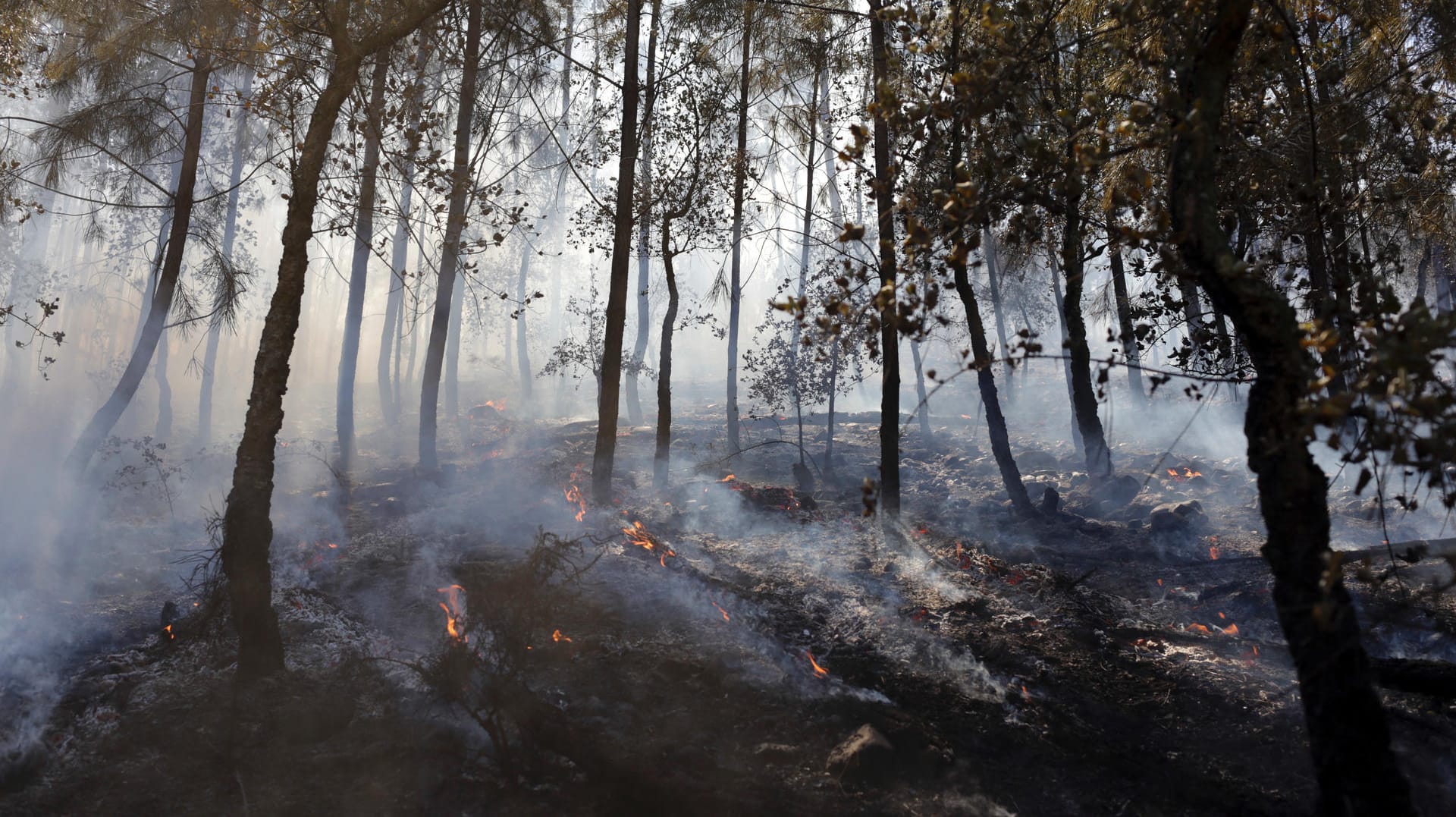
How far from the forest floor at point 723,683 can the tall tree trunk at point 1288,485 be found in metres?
0.36

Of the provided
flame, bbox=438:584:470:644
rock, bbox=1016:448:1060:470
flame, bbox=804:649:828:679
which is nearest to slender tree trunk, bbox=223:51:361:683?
flame, bbox=438:584:470:644

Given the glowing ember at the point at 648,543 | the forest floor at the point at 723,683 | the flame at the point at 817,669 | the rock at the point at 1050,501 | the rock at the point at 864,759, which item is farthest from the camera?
the rock at the point at 1050,501

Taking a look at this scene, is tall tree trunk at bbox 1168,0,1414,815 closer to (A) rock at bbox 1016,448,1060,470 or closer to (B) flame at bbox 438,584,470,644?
(B) flame at bbox 438,584,470,644

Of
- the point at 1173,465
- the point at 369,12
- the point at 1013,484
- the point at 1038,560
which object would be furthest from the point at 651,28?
the point at 1173,465

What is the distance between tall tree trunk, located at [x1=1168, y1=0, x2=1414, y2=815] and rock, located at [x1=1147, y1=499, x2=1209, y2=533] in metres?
10.1

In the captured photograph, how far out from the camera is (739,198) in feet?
58.1

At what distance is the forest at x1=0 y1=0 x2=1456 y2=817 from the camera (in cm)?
372

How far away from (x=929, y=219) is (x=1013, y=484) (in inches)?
398

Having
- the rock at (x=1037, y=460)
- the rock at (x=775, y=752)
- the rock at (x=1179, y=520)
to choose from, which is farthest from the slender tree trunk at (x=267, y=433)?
the rock at (x=1037, y=460)

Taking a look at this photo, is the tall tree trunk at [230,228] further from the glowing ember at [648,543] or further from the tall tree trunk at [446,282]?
the glowing ember at [648,543]

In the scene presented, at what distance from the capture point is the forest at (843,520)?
3.72 m

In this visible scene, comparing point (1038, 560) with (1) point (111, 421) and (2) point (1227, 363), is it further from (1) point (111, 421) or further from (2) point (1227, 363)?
(1) point (111, 421)

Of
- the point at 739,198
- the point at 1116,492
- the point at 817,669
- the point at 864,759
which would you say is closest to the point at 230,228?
the point at 739,198

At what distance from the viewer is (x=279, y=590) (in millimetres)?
8766
